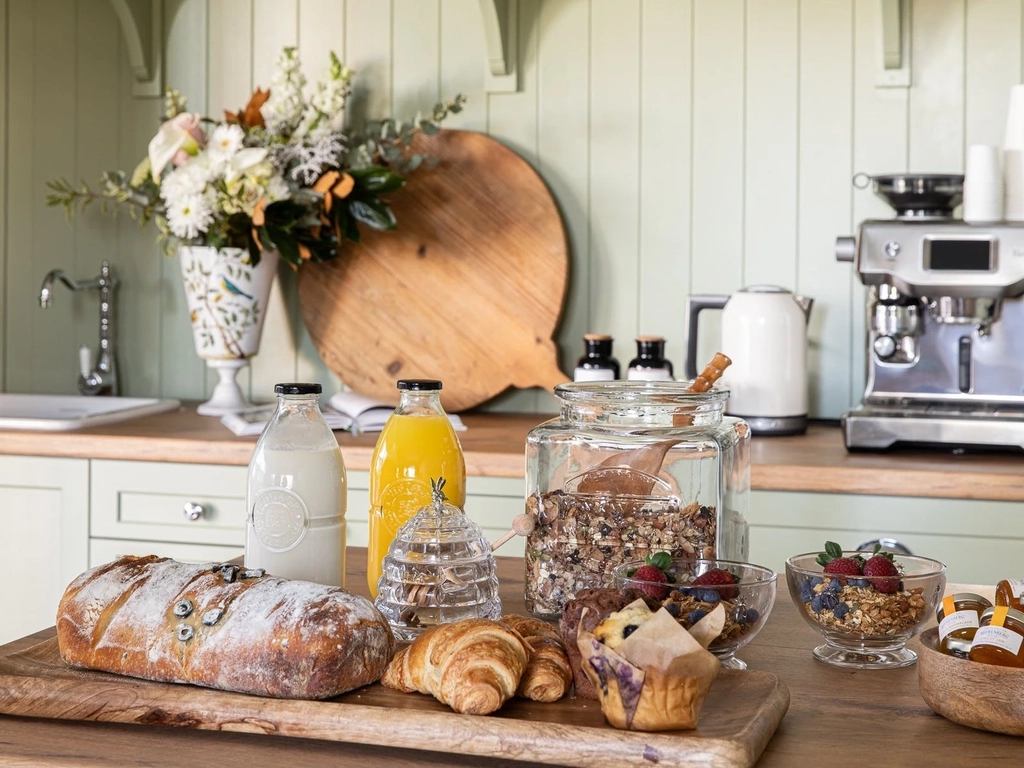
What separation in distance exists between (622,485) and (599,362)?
1221mm

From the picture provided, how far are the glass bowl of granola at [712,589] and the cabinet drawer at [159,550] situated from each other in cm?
128

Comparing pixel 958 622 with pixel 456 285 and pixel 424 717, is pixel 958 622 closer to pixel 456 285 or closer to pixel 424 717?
pixel 424 717

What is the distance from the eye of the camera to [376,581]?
118 centimetres

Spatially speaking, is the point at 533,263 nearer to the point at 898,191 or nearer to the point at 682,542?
the point at 898,191

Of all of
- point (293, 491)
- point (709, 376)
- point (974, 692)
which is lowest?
point (974, 692)

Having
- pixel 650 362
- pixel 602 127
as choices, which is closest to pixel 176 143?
pixel 602 127

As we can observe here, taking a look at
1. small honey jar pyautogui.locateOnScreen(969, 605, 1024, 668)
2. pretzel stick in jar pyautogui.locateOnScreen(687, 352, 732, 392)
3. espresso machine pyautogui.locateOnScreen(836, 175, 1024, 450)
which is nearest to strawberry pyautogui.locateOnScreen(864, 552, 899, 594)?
small honey jar pyautogui.locateOnScreen(969, 605, 1024, 668)

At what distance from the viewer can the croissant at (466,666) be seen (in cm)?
83

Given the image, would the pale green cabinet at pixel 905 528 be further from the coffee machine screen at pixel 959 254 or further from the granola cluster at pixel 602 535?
the granola cluster at pixel 602 535

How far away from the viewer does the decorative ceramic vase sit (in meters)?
2.45

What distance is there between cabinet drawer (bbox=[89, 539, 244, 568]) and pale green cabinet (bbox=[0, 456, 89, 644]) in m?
0.03

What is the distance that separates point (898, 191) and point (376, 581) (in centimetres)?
127

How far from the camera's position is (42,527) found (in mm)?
2211

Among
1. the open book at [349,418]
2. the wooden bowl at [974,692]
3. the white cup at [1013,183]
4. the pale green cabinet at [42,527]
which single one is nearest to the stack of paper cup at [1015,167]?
the white cup at [1013,183]
